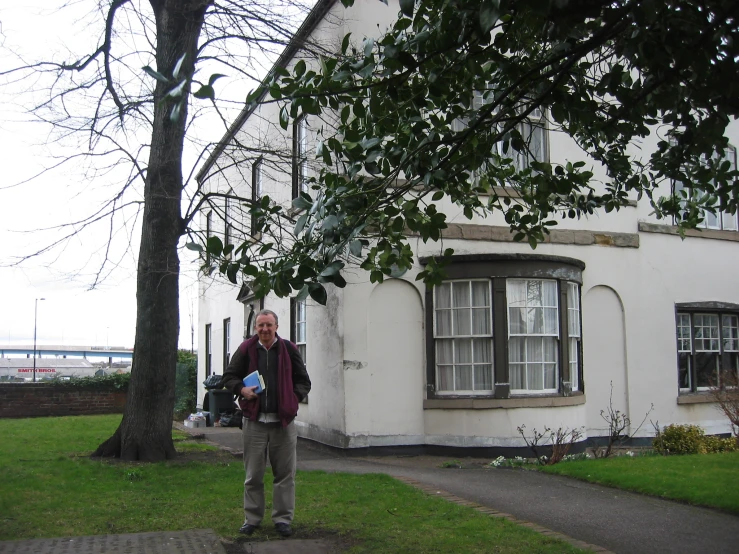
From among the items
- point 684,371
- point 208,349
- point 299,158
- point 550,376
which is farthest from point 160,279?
point 208,349

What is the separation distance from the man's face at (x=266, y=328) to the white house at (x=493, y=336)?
5067 mm

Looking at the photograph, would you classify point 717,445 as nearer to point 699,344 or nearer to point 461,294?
point 699,344

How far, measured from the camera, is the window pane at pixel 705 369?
54.1ft

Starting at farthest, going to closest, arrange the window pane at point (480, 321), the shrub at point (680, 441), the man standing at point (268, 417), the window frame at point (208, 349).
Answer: the window frame at point (208, 349) < the window pane at point (480, 321) < the shrub at point (680, 441) < the man standing at point (268, 417)

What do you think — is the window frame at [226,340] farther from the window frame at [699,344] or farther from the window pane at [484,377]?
the window frame at [699,344]

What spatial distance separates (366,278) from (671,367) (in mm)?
6760

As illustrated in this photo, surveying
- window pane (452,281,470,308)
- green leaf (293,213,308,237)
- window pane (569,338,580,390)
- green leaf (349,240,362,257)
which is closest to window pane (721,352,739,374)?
window pane (569,338,580,390)

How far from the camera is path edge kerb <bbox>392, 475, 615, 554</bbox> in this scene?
6664 millimetres

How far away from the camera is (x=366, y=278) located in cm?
1338

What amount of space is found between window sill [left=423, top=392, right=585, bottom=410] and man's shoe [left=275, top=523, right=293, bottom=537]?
22.6 ft

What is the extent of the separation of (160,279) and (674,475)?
744 cm

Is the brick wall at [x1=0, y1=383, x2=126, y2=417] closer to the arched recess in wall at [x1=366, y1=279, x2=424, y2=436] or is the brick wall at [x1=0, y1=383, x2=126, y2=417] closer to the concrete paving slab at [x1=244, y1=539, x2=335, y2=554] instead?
the arched recess in wall at [x1=366, y1=279, x2=424, y2=436]

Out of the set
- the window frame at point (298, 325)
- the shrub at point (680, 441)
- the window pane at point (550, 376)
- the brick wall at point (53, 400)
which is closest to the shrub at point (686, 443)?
the shrub at point (680, 441)

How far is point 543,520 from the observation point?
7.74 m
